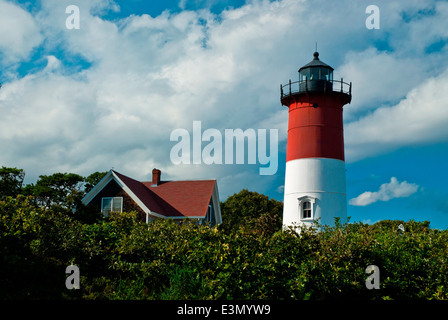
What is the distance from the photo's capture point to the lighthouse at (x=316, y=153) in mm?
25500

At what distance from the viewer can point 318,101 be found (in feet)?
87.2

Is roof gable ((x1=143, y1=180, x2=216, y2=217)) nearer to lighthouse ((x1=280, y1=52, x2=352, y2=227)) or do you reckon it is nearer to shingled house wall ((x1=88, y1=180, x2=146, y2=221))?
shingled house wall ((x1=88, y1=180, x2=146, y2=221))

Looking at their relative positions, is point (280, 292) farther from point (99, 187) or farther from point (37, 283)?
point (99, 187)

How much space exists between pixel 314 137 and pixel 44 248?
17.8 meters

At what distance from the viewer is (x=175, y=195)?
33500 mm

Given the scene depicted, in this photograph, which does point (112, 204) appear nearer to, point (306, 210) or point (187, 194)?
point (187, 194)

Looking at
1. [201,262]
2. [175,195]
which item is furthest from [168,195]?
[201,262]

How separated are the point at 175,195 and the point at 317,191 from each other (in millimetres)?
11686

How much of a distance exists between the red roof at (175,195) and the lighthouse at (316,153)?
7.42 meters

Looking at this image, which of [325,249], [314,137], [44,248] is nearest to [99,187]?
[314,137]

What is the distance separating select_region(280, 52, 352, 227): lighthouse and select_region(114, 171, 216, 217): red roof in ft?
24.4

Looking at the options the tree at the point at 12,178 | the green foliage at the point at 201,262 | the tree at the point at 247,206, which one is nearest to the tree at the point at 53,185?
the tree at the point at 12,178

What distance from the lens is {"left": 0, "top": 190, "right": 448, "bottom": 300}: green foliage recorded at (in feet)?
32.1

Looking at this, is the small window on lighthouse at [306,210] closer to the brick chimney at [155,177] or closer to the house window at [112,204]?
the house window at [112,204]
